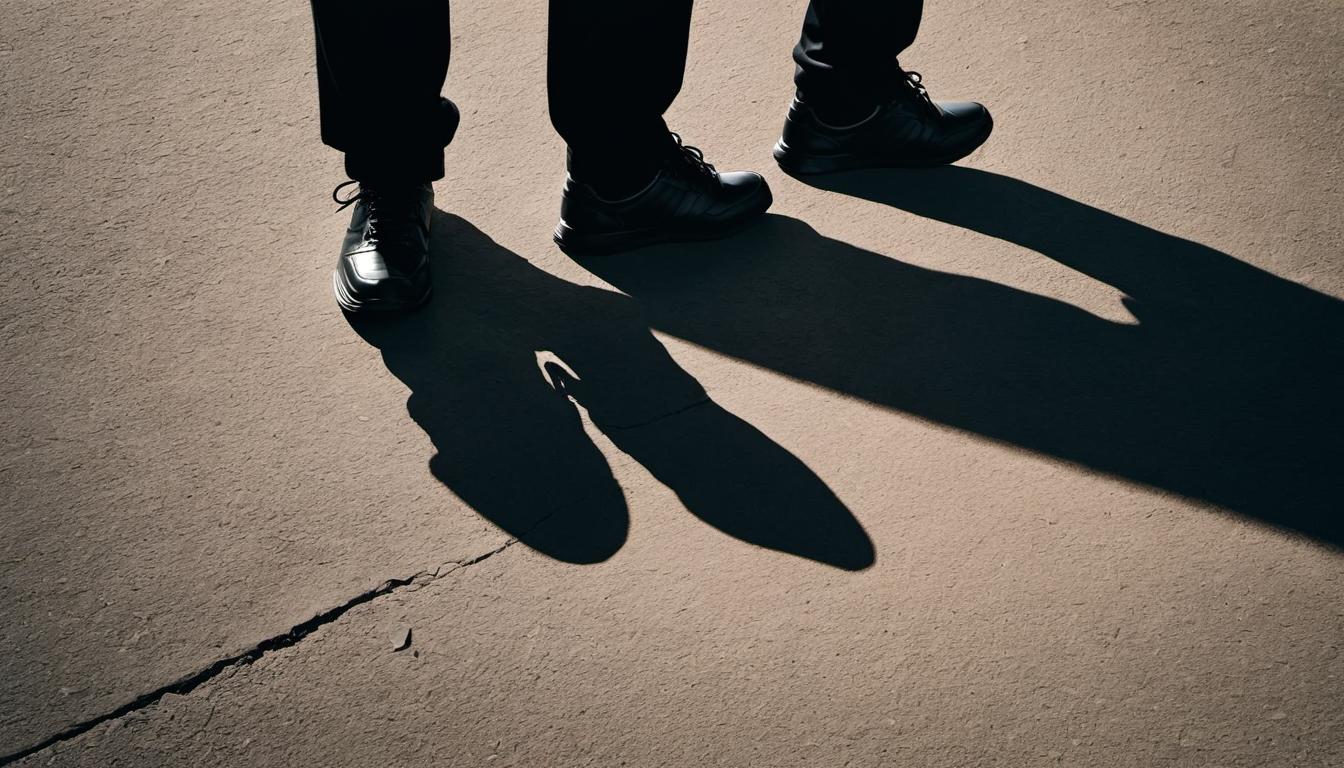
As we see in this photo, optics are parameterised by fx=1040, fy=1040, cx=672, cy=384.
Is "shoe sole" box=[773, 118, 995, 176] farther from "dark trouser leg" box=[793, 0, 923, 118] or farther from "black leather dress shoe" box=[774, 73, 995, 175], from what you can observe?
"dark trouser leg" box=[793, 0, 923, 118]

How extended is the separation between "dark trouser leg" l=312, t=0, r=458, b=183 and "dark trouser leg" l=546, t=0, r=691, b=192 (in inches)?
9.3

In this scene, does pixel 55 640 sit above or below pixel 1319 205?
below

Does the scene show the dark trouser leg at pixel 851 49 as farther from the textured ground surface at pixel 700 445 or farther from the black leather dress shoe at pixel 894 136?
the textured ground surface at pixel 700 445

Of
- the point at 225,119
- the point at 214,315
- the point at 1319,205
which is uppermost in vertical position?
the point at 1319,205

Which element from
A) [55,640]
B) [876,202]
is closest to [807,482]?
[876,202]

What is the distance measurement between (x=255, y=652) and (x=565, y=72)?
1.22m

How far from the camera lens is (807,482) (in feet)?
6.26

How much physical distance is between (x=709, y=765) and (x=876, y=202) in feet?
4.74

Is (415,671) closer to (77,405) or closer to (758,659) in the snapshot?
(758,659)

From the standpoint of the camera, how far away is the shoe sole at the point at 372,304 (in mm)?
2170

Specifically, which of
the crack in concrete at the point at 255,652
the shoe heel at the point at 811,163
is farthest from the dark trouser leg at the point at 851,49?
the crack in concrete at the point at 255,652

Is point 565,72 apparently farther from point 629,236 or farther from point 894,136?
point 894,136

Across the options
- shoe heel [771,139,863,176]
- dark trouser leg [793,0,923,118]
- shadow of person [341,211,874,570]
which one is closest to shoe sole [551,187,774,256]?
shadow of person [341,211,874,570]

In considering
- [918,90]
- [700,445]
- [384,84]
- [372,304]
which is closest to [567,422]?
[700,445]
